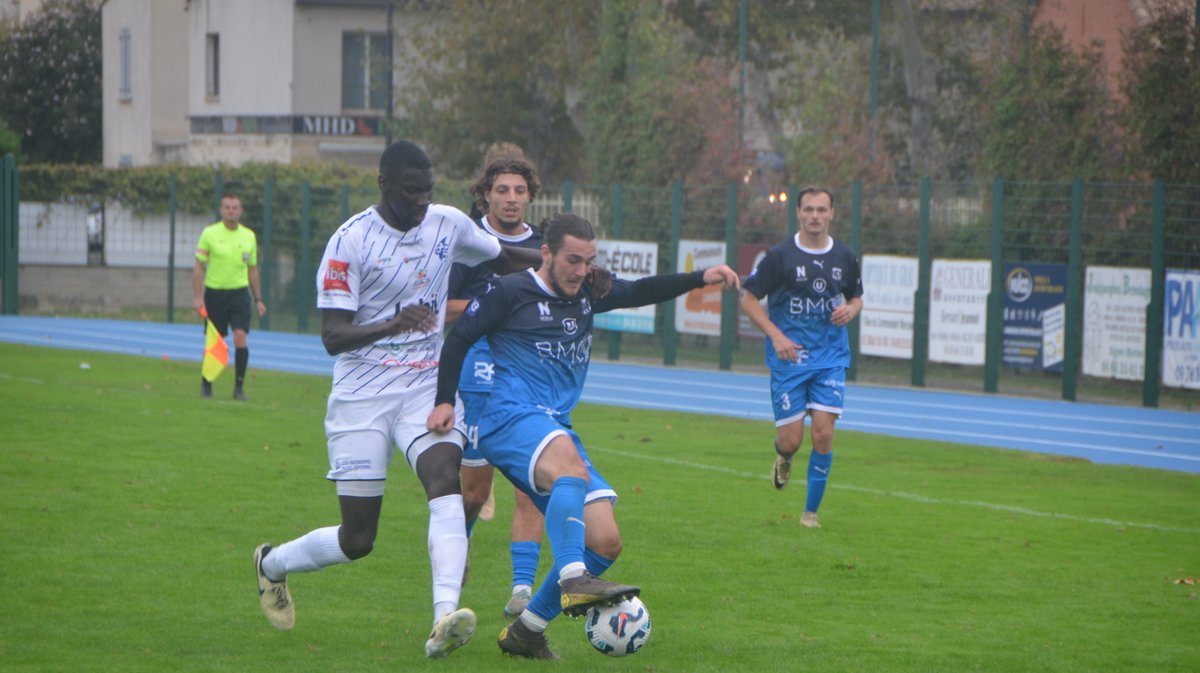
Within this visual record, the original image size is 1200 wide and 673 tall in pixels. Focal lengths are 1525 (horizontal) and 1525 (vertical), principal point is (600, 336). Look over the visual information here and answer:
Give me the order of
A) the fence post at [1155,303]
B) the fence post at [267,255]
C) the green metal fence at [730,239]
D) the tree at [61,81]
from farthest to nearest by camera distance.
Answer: the tree at [61,81], the fence post at [267,255], the green metal fence at [730,239], the fence post at [1155,303]

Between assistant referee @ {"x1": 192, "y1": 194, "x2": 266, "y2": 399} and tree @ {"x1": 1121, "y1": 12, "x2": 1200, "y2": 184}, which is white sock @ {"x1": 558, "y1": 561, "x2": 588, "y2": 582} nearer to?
assistant referee @ {"x1": 192, "y1": 194, "x2": 266, "y2": 399}

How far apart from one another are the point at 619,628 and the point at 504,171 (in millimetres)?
2792

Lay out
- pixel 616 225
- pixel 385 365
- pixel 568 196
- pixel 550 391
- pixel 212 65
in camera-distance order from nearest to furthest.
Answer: pixel 385 365
pixel 550 391
pixel 616 225
pixel 568 196
pixel 212 65

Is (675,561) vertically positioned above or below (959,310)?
below

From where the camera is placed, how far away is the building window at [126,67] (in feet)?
159

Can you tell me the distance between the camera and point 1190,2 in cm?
2120

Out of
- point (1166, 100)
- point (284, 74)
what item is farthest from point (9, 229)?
point (1166, 100)

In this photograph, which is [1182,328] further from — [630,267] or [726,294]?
[630,267]

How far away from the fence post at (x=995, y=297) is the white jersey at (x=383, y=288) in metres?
15.3

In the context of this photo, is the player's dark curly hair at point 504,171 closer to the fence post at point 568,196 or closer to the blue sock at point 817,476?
the blue sock at point 817,476

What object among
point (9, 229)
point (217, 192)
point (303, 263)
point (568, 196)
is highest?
point (217, 192)

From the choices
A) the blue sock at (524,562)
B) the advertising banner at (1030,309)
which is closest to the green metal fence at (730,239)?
the advertising banner at (1030,309)

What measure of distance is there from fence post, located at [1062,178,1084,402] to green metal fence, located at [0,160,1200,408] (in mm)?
19

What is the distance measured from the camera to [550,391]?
6691mm
